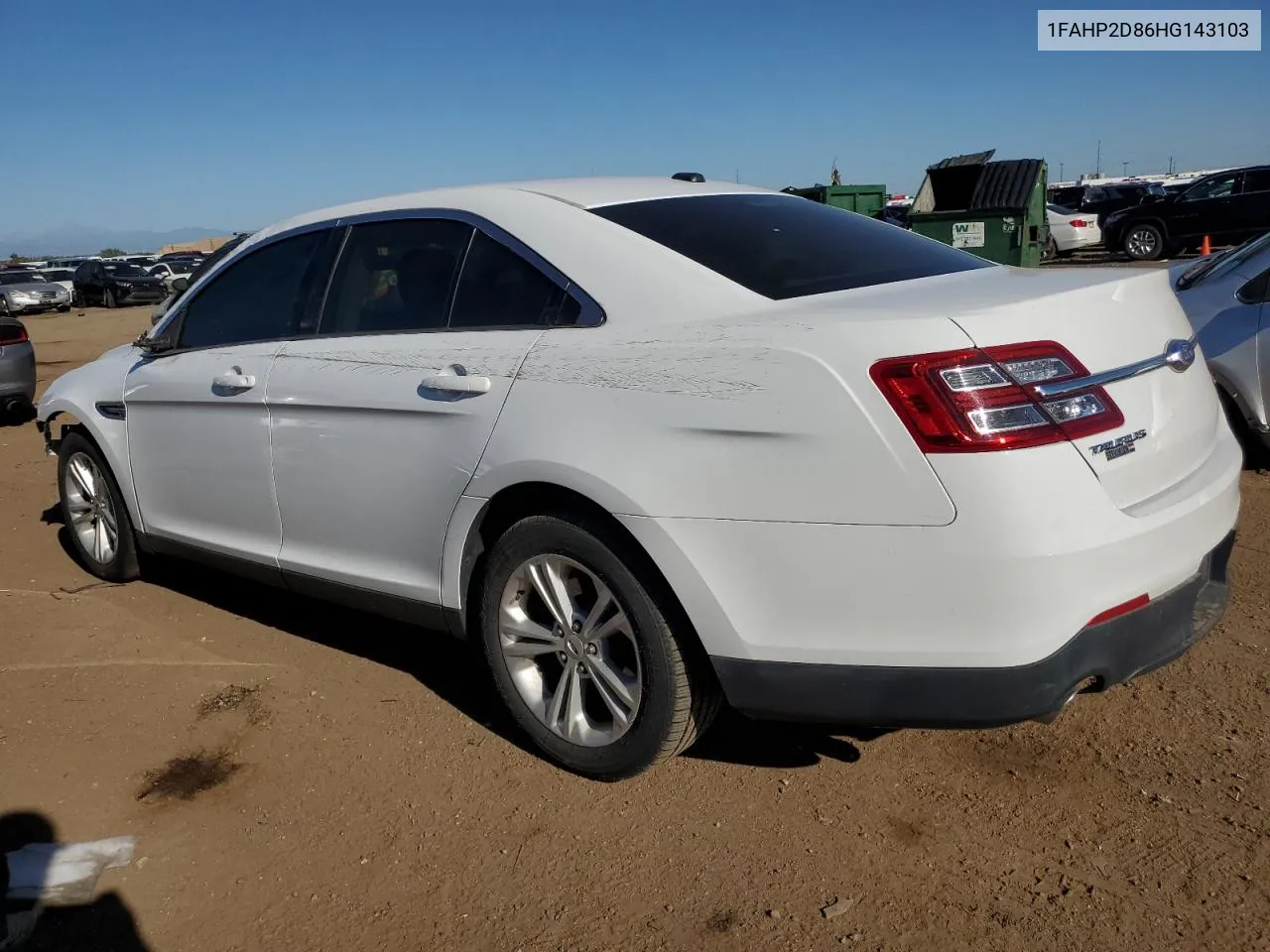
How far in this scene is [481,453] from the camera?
3.17 meters

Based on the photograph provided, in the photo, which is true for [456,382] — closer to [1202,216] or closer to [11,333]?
[11,333]

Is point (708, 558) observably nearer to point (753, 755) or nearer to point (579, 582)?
point (579, 582)

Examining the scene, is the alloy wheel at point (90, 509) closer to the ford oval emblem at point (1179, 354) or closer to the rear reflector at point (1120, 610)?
the rear reflector at point (1120, 610)

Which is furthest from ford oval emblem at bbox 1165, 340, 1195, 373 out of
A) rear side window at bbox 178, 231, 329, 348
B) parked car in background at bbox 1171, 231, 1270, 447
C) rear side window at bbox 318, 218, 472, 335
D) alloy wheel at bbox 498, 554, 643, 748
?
parked car in background at bbox 1171, 231, 1270, 447

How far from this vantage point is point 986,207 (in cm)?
1598

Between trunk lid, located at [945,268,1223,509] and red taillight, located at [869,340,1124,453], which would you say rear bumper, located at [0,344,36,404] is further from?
red taillight, located at [869,340,1124,453]

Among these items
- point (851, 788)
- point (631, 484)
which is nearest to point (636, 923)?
point (851, 788)

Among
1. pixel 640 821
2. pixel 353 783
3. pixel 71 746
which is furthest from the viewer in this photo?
pixel 71 746

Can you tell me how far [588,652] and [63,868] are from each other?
150 centimetres

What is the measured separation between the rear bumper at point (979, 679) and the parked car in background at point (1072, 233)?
22.9 meters

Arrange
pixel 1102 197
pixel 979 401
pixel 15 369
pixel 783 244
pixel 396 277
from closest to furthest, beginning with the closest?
pixel 979 401 → pixel 783 244 → pixel 396 277 → pixel 15 369 → pixel 1102 197

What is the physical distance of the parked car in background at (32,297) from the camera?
30266 mm

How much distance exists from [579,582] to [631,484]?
449 mm

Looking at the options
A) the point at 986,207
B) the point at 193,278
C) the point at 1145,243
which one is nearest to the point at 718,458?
the point at 193,278
